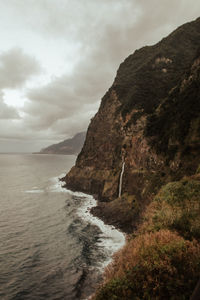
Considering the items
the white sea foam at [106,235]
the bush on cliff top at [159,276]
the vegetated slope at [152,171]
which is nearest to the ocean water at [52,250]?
the white sea foam at [106,235]

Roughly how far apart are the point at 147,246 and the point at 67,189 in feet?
211

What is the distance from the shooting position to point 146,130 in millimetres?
48438

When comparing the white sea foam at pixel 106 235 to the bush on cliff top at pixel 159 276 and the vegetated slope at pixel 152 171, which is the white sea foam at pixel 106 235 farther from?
the bush on cliff top at pixel 159 276

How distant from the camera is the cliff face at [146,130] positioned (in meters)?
37.6

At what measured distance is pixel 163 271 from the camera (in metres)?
8.69

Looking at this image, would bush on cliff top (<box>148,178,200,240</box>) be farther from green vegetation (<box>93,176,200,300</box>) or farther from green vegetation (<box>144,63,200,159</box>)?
green vegetation (<box>144,63,200,159</box>)

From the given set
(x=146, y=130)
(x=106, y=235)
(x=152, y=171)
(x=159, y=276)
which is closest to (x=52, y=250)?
(x=106, y=235)

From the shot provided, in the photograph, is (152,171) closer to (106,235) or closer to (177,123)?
(177,123)

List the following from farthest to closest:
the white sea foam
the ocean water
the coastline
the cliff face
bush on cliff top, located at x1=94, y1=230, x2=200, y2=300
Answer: the cliff face
the white sea foam
the coastline
the ocean water
bush on cliff top, located at x1=94, y1=230, x2=200, y2=300

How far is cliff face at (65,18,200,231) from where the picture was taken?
37.6 m

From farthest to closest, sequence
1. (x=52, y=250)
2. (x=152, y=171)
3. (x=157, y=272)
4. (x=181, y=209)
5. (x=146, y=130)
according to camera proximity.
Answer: (x=146, y=130), (x=152, y=171), (x=52, y=250), (x=181, y=209), (x=157, y=272)

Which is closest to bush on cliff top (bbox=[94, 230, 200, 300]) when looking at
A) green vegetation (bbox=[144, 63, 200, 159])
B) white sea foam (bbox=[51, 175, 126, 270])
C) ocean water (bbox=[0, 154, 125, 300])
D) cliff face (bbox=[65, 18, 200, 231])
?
ocean water (bbox=[0, 154, 125, 300])

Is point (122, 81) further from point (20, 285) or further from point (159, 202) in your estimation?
point (20, 285)

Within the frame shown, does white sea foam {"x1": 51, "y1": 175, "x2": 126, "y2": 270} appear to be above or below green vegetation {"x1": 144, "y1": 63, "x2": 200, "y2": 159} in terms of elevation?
below
